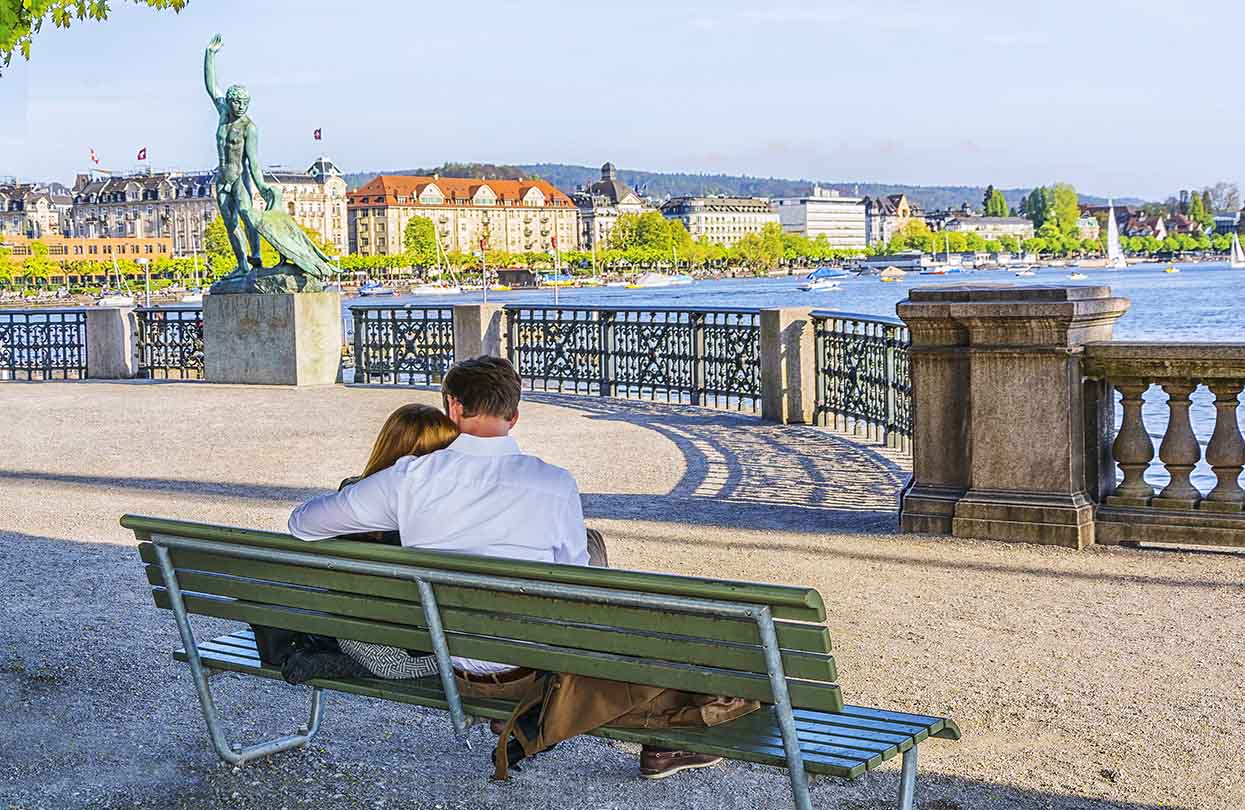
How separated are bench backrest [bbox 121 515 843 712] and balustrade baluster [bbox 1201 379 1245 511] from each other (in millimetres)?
5099

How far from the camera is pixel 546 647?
157 inches

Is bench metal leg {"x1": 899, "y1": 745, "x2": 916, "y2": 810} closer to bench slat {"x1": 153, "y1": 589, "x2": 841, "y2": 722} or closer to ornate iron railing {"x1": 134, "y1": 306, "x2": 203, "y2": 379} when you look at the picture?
bench slat {"x1": 153, "y1": 589, "x2": 841, "y2": 722}

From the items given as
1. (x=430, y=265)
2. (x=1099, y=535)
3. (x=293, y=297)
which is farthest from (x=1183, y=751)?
(x=430, y=265)

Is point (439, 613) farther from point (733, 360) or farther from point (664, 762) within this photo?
point (733, 360)

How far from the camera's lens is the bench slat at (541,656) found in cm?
367

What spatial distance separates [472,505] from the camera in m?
4.30

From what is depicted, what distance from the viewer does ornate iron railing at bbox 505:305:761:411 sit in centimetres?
1706

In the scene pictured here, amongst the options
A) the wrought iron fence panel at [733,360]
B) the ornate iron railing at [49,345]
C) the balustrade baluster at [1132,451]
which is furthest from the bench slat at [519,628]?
the ornate iron railing at [49,345]

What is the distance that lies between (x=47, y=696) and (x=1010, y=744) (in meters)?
3.29

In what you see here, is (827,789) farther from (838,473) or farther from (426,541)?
(838,473)

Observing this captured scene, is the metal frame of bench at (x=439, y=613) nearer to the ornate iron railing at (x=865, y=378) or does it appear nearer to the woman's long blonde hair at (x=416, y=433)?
the woman's long blonde hair at (x=416, y=433)

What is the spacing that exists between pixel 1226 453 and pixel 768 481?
3755 millimetres

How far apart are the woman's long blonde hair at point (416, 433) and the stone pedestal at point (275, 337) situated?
53.9 ft

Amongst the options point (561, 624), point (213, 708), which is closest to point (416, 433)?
point (561, 624)
